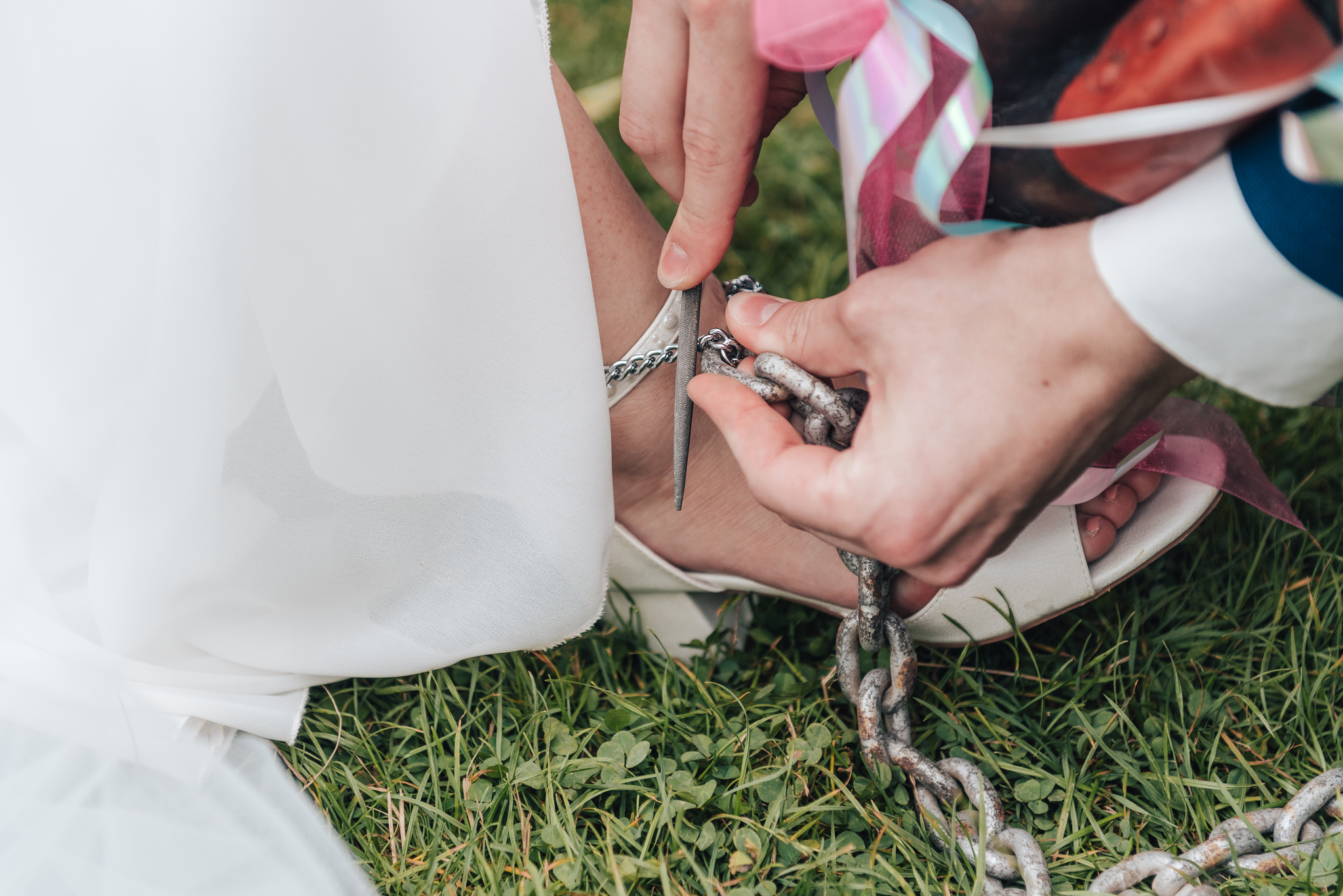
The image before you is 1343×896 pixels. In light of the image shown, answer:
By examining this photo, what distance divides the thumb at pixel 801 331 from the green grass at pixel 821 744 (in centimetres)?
43

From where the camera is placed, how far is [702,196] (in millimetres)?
864

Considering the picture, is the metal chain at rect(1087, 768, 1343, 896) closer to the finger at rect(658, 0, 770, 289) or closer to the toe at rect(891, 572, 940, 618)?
the toe at rect(891, 572, 940, 618)

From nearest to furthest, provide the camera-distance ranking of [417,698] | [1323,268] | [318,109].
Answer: [1323,268]
[318,109]
[417,698]

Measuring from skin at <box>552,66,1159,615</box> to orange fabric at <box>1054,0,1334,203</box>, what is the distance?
1.52 feet

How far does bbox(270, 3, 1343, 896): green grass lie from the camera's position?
94 cm

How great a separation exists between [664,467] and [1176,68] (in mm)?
682

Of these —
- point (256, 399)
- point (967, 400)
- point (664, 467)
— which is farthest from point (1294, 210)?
point (256, 399)

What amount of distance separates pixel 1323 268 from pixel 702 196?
1.63 ft

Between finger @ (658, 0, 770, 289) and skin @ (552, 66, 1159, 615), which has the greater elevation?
finger @ (658, 0, 770, 289)

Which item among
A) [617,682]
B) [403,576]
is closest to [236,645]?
[403,576]

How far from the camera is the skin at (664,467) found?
1.04m

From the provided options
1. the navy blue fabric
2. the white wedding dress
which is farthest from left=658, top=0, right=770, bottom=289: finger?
the navy blue fabric

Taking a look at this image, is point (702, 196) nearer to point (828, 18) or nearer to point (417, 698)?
point (828, 18)

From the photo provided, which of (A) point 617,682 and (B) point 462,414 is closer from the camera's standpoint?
(B) point 462,414
